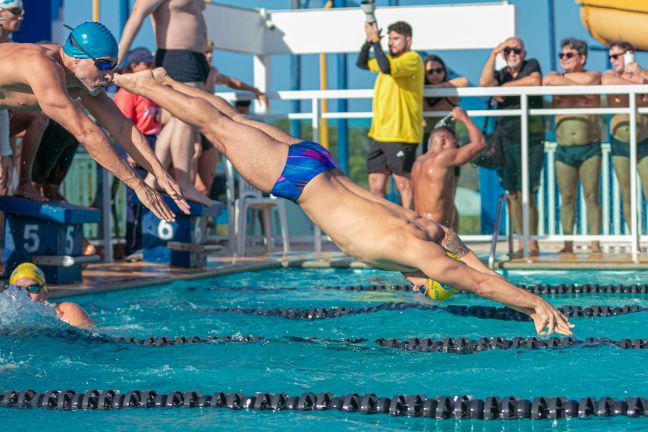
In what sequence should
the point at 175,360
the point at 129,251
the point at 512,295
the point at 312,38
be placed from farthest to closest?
1. the point at 312,38
2. the point at 129,251
3. the point at 175,360
4. the point at 512,295

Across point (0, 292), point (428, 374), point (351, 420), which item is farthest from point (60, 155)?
point (351, 420)

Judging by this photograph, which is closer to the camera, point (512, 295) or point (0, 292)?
point (512, 295)

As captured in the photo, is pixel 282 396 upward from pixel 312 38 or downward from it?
downward

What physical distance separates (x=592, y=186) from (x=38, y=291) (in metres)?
5.49

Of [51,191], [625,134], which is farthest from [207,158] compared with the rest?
[625,134]

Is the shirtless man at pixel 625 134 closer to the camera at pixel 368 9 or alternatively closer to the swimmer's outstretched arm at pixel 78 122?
the camera at pixel 368 9

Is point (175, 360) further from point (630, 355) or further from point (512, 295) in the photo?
point (630, 355)

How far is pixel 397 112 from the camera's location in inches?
368

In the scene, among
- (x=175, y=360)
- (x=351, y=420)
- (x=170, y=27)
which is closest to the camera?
(x=351, y=420)

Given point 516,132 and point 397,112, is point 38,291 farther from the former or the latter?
point 516,132

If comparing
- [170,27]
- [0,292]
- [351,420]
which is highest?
[170,27]

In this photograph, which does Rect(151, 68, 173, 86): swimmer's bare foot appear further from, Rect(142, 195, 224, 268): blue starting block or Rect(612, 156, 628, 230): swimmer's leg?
Rect(612, 156, 628, 230): swimmer's leg

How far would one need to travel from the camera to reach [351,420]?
422 cm

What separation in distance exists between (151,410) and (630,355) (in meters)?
2.55
